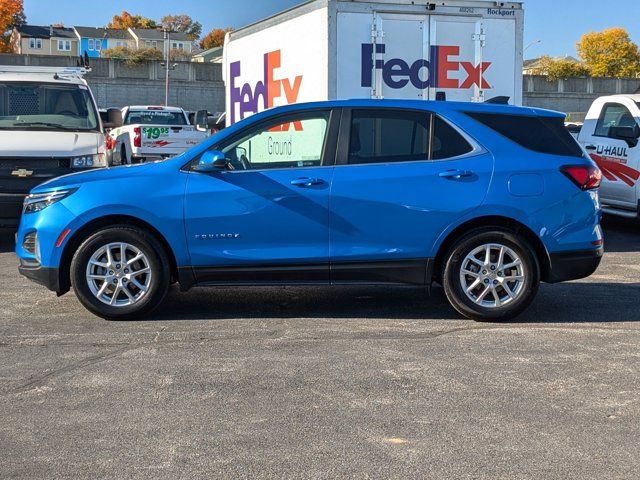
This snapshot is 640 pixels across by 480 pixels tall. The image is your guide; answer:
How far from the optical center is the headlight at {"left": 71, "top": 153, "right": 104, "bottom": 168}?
11.2 m

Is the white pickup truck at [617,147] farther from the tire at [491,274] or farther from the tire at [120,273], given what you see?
the tire at [120,273]

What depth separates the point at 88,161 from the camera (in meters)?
11.3

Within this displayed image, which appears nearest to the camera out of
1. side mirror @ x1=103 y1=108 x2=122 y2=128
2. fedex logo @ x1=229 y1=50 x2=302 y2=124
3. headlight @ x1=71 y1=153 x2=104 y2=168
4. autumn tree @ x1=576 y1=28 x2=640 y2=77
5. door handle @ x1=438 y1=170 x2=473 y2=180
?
door handle @ x1=438 y1=170 x2=473 y2=180

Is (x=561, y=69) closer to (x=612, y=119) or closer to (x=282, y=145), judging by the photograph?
(x=612, y=119)

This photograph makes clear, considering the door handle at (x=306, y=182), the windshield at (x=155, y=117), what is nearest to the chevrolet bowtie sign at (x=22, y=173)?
the door handle at (x=306, y=182)

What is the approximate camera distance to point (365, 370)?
5.64 m

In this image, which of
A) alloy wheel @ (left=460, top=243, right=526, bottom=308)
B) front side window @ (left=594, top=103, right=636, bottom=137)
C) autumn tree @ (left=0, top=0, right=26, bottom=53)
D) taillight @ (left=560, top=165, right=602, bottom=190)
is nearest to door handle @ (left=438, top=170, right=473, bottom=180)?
alloy wheel @ (left=460, top=243, right=526, bottom=308)

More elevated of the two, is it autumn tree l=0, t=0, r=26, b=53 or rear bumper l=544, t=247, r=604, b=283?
autumn tree l=0, t=0, r=26, b=53

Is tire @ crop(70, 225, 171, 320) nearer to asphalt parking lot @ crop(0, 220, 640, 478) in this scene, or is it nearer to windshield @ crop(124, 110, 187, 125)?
asphalt parking lot @ crop(0, 220, 640, 478)

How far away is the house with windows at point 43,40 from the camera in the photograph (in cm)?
11338

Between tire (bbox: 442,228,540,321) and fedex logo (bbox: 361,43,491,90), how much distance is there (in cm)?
386

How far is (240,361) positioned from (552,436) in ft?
7.18

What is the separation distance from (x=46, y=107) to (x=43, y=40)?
4589 inches

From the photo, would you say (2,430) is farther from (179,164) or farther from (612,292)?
(612,292)
